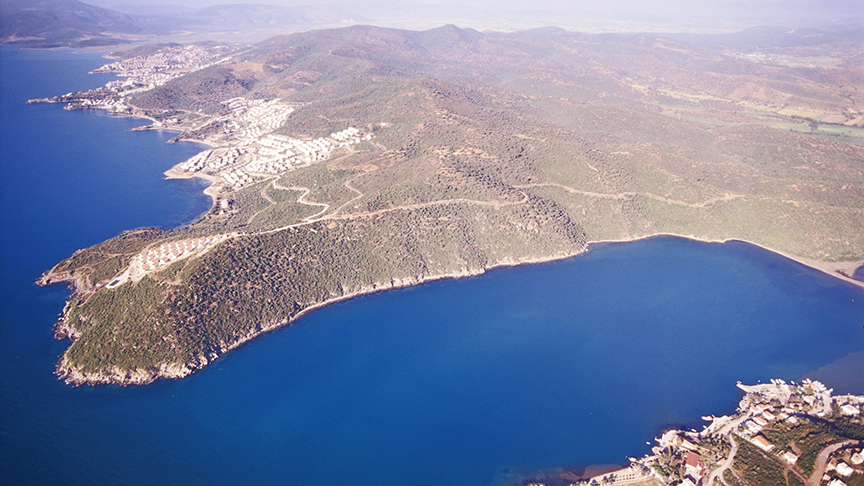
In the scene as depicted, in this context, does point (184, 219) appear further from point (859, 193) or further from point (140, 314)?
point (859, 193)

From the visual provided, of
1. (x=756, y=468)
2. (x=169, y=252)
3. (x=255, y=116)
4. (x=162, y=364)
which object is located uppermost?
(x=255, y=116)

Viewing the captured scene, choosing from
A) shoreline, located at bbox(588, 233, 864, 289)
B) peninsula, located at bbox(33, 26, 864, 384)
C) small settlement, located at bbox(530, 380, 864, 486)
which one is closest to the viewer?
small settlement, located at bbox(530, 380, 864, 486)

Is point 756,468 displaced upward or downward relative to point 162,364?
downward

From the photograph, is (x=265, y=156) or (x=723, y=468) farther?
(x=265, y=156)

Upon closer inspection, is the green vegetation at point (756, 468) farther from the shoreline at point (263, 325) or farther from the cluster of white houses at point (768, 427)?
the shoreline at point (263, 325)

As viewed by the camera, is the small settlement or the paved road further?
the paved road

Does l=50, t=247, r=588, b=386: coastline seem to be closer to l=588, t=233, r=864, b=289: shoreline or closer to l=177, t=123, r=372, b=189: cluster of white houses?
l=588, t=233, r=864, b=289: shoreline

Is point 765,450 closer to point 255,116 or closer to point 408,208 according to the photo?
point 408,208

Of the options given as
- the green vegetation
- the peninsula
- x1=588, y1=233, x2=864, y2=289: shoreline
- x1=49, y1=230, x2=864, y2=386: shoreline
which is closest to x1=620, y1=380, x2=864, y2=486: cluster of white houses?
the green vegetation

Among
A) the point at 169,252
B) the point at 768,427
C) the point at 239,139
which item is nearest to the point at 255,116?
the point at 239,139

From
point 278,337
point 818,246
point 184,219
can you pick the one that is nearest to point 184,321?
point 278,337

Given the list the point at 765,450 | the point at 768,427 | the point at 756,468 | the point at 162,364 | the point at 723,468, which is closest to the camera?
the point at 756,468
